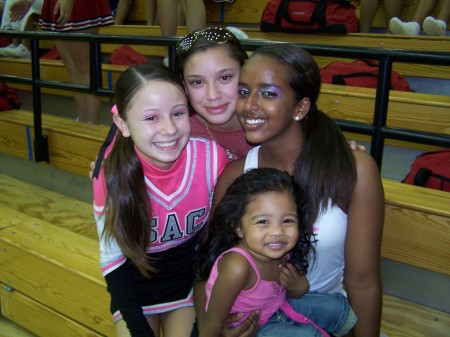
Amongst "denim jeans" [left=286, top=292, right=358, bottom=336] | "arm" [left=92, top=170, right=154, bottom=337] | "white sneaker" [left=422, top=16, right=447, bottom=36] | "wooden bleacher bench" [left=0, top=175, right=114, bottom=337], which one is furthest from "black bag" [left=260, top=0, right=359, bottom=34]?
"denim jeans" [left=286, top=292, right=358, bottom=336]

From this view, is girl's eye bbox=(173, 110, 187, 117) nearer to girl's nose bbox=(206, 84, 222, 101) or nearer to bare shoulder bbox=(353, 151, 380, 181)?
girl's nose bbox=(206, 84, 222, 101)

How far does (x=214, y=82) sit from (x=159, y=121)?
21 cm

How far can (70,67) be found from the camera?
3082mm

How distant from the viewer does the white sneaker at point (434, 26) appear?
291 centimetres

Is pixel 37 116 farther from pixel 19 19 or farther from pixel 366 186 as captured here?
pixel 366 186

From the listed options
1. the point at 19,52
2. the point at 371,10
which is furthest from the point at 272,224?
the point at 19,52

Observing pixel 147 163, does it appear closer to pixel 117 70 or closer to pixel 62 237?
pixel 62 237

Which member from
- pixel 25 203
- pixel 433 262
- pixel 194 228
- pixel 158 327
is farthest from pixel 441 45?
pixel 25 203

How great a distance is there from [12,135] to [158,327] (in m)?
1.82

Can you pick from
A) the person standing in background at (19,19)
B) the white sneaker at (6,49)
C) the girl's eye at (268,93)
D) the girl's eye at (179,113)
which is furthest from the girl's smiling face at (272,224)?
the white sneaker at (6,49)

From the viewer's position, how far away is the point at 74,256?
2107 millimetres

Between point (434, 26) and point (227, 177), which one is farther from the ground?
point (434, 26)

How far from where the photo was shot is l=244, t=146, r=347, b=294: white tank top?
51.3 inches

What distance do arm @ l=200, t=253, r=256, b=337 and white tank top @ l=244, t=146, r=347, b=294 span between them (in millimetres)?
196
